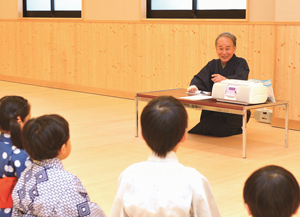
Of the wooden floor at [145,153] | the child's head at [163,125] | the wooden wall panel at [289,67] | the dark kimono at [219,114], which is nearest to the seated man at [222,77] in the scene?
the dark kimono at [219,114]

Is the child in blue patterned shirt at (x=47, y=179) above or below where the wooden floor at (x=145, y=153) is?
above

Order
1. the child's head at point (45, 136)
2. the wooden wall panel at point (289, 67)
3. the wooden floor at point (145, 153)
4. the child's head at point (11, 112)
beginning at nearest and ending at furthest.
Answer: the child's head at point (45, 136), the child's head at point (11, 112), the wooden floor at point (145, 153), the wooden wall panel at point (289, 67)

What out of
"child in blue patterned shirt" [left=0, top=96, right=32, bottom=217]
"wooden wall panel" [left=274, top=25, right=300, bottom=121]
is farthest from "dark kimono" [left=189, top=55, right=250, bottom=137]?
"child in blue patterned shirt" [left=0, top=96, right=32, bottom=217]

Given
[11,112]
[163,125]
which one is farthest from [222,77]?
[163,125]

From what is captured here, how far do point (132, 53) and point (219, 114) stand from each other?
267 centimetres

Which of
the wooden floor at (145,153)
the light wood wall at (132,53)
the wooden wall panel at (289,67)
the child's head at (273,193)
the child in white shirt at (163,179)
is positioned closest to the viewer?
the child's head at (273,193)

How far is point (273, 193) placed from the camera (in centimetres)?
121

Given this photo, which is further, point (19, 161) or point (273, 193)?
point (19, 161)

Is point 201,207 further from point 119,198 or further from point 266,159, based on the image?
point 266,159

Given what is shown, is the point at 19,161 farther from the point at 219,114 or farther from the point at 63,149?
the point at 219,114

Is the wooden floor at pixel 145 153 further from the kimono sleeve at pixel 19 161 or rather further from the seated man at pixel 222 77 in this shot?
the kimono sleeve at pixel 19 161

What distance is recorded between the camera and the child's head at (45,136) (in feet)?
5.85

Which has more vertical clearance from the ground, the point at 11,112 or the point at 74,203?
the point at 11,112

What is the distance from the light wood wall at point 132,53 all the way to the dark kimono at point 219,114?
716 millimetres
